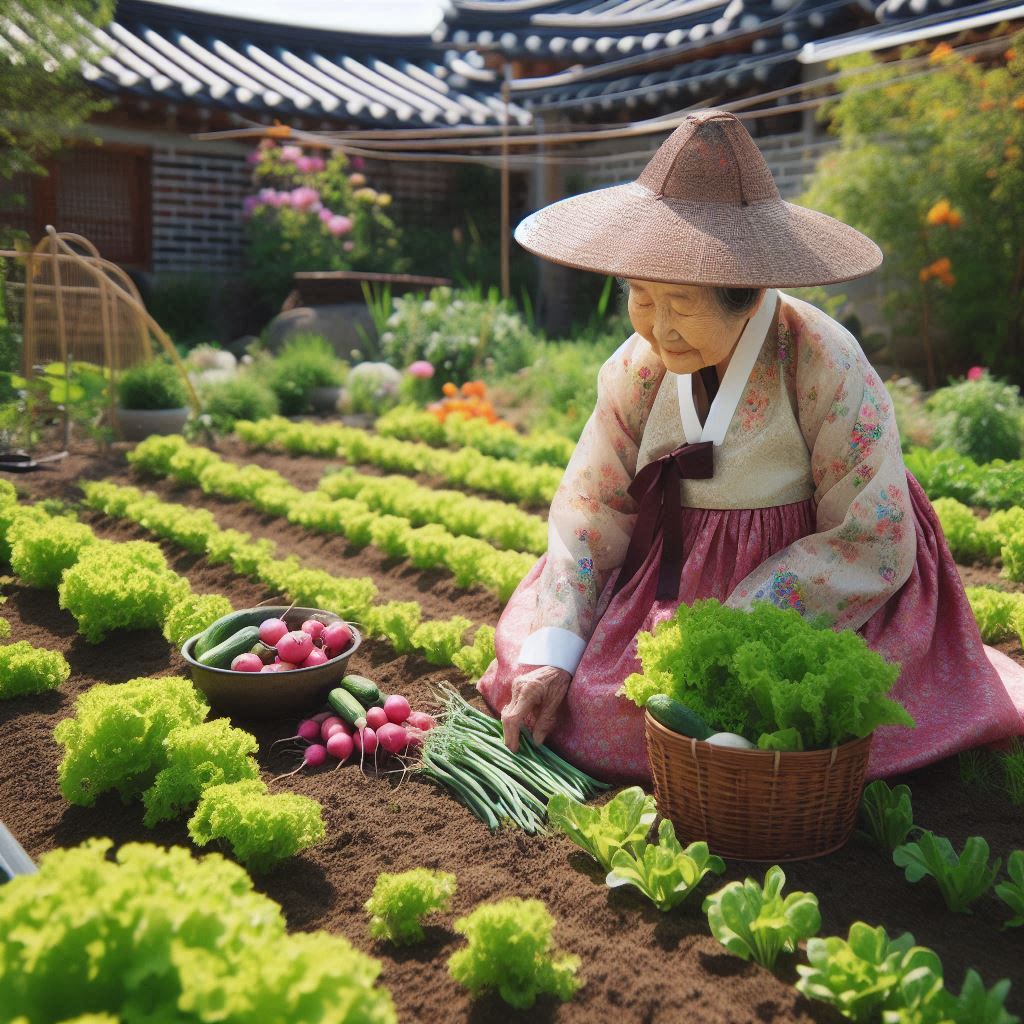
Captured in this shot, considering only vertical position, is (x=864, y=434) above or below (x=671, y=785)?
above

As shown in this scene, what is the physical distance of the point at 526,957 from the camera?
2283 mm

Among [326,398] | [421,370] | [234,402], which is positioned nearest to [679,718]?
[234,402]

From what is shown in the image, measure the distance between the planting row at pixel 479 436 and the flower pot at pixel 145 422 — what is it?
5.22 ft

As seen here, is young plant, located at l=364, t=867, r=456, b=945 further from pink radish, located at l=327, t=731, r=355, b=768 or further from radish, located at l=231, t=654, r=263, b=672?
radish, located at l=231, t=654, r=263, b=672

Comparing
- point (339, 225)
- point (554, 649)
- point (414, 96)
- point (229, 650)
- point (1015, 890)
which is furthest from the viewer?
point (414, 96)

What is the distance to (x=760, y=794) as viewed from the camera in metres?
2.72

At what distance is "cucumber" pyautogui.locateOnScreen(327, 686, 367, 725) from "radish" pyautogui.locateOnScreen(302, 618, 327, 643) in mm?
260

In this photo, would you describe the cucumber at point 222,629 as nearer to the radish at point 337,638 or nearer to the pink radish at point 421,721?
the radish at point 337,638

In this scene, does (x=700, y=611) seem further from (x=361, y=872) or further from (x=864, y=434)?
→ (x=361, y=872)

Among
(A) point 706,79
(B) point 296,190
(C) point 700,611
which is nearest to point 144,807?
(C) point 700,611

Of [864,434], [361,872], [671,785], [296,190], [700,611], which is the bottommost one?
[361,872]

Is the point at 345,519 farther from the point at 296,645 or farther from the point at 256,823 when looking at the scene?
the point at 256,823

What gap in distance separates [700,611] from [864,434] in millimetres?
694

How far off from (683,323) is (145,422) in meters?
6.31
